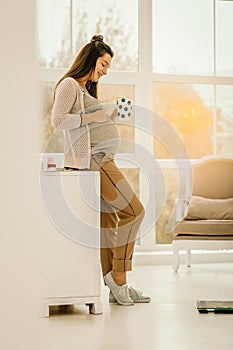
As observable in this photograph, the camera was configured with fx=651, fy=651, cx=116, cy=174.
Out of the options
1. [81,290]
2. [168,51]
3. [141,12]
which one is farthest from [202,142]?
[81,290]

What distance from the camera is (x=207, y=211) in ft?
17.7

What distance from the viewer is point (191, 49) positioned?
6.21 metres

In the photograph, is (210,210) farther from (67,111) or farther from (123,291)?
(67,111)

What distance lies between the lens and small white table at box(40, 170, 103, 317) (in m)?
3.40

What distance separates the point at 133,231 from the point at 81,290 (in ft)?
1.68

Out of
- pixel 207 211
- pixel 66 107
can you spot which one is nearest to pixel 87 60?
pixel 66 107

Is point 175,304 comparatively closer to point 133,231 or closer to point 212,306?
point 212,306

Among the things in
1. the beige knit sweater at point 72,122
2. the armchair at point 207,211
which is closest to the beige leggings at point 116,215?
the beige knit sweater at point 72,122

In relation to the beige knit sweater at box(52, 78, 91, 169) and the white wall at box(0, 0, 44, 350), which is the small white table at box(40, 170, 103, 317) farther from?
the white wall at box(0, 0, 44, 350)

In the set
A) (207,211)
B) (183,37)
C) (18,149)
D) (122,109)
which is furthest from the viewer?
(183,37)

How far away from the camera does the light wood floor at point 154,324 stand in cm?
270

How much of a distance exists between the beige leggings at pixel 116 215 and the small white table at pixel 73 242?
25cm

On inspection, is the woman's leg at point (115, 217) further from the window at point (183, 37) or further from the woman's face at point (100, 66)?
the window at point (183, 37)

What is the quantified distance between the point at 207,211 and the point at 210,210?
0.09 ft
